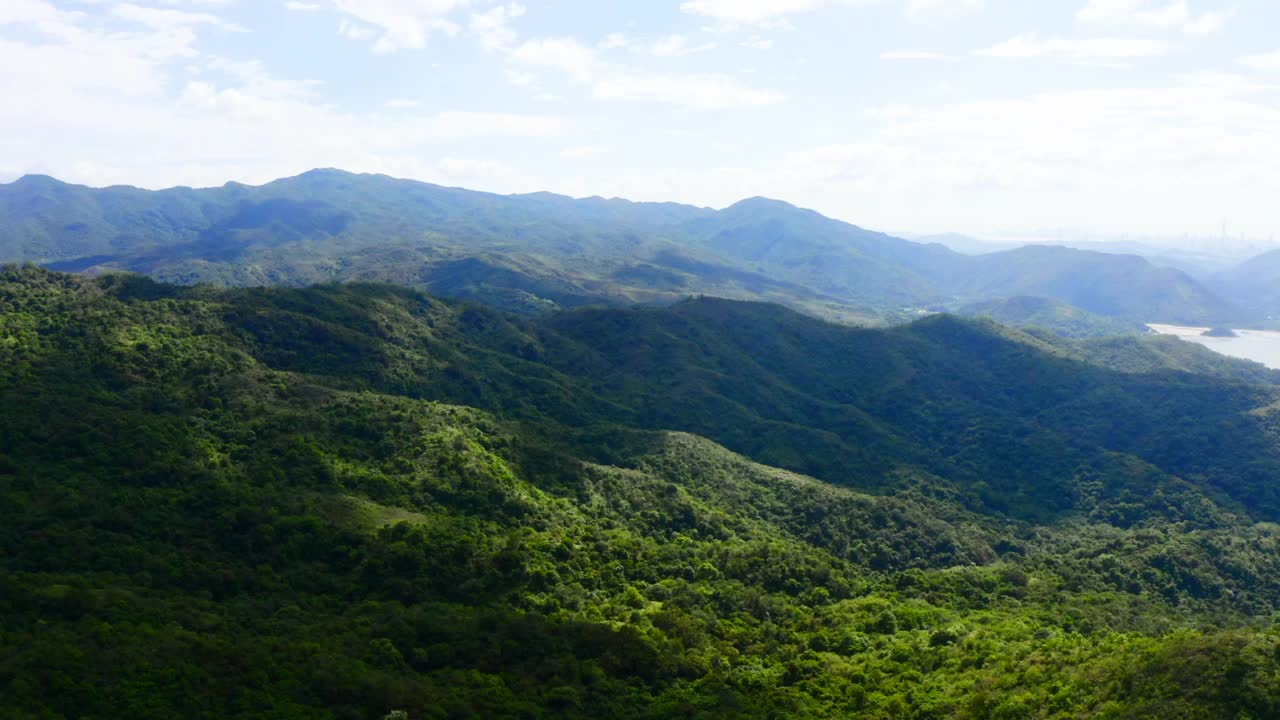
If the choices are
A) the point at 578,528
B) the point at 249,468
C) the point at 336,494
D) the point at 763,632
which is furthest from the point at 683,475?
the point at 249,468

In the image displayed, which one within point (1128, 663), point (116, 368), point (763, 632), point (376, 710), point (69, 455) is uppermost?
point (116, 368)

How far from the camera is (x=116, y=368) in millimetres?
92125

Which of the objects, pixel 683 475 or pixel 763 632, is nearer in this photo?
pixel 763 632

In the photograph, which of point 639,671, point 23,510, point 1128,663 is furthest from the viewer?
point 23,510

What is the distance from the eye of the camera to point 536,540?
8144cm

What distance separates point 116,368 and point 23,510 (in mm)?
34673

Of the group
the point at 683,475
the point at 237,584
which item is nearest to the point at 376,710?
the point at 237,584

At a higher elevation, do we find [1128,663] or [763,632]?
[1128,663]

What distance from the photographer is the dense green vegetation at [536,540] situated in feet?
160

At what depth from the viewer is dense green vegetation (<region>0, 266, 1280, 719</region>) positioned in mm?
48656

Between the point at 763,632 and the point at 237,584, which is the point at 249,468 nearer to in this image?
the point at 237,584

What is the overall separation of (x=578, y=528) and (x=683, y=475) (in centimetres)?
3432

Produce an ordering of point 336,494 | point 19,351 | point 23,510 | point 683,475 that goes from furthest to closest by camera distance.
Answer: point 683,475 → point 19,351 → point 336,494 → point 23,510

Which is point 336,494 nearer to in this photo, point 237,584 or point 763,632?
point 237,584
